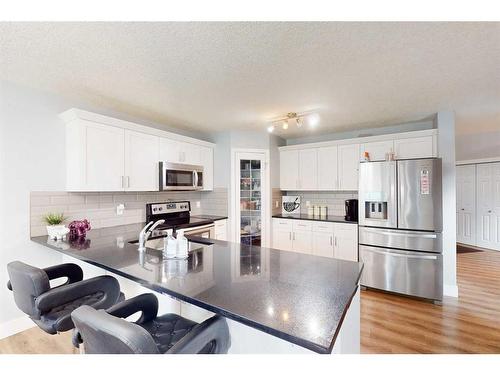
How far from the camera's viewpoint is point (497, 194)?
16.6 feet

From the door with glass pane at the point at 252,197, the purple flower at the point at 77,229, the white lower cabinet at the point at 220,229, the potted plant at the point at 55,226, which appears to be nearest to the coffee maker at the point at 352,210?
the door with glass pane at the point at 252,197

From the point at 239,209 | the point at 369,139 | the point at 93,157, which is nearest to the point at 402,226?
the point at 369,139

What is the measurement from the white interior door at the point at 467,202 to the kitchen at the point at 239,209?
2.94 meters

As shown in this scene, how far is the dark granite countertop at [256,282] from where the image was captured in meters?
0.86

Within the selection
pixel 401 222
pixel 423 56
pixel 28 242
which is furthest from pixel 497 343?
pixel 28 242

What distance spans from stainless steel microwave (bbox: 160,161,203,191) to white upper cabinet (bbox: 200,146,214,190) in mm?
140

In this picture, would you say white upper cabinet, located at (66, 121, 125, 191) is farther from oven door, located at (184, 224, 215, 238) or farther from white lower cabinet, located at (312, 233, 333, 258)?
white lower cabinet, located at (312, 233, 333, 258)

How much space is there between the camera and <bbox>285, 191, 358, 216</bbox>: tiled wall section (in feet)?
13.9

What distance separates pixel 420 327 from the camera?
7.79ft

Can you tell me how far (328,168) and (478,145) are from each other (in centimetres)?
344

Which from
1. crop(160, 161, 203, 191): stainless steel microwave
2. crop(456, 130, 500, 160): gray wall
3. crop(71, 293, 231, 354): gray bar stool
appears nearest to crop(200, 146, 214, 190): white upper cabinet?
crop(160, 161, 203, 191): stainless steel microwave

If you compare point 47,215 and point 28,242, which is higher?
point 47,215
